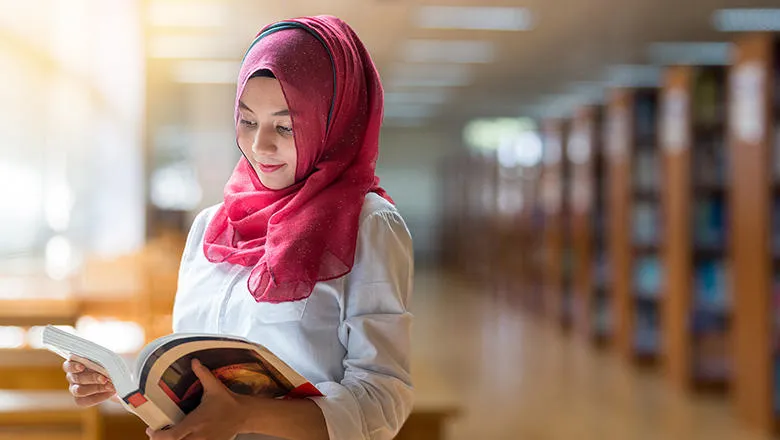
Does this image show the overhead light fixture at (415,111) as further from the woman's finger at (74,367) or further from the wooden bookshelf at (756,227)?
the woman's finger at (74,367)

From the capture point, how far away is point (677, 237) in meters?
5.63

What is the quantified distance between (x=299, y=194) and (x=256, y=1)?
4297 mm

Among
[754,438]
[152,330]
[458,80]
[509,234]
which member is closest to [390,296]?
[152,330]

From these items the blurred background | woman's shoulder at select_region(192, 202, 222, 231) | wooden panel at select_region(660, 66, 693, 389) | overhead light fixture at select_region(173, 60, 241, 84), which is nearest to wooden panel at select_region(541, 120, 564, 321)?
the blurred background

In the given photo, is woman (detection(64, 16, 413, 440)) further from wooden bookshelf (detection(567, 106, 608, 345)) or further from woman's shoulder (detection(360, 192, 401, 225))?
wooden bookshelf (detection(567, 106, 608, 345))

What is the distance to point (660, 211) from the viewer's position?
6109 mm

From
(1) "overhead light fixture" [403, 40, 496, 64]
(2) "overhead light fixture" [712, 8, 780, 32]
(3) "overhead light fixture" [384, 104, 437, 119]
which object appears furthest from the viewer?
(3) "overhead light fixture" [384, 104, 437, 119]

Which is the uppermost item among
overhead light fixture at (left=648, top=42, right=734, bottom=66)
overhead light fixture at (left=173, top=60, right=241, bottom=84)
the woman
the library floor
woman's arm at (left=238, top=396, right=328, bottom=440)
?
overhead light fixture at (left=648, top=42, right=734, bottom=66)

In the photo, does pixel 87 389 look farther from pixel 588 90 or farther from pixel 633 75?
pixel 588 90

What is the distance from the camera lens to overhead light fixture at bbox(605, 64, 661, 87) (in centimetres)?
905

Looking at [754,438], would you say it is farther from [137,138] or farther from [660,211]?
Result: [137,138]

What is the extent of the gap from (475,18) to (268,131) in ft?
18.7

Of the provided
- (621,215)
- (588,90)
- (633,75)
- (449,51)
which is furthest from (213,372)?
(588,90)

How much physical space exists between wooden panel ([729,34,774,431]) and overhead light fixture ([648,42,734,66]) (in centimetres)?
299
